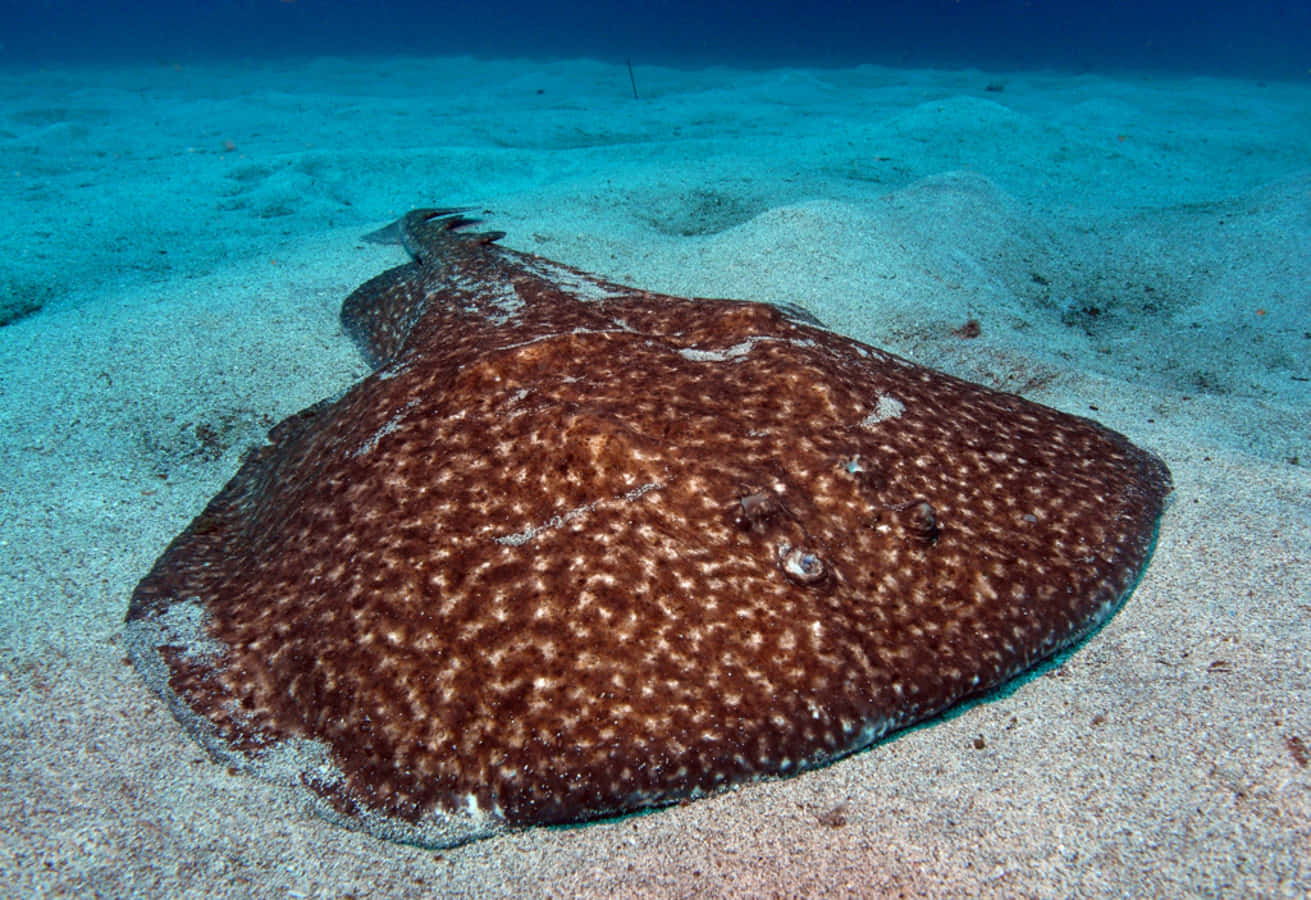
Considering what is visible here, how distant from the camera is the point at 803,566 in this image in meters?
2.60

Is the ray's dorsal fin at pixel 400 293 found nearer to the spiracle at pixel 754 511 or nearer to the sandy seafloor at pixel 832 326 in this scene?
the sandy seafloor at pixel 832 326

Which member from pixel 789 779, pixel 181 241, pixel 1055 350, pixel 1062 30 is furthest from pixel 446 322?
pixel 1062 30

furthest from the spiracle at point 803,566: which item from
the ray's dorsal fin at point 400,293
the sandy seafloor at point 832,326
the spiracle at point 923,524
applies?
the ray's dorsal fin at point 400,293

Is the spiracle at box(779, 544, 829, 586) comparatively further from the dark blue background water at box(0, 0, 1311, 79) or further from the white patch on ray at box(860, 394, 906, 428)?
the dark blue background water at box(0, 0, 1311, 79)

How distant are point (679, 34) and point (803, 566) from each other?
6769 cm

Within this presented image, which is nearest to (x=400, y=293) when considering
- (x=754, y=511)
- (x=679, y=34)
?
(x=754, y=511)

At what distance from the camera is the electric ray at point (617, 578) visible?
7.73 ft

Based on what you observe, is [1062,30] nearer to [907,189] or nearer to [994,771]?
[907,189]

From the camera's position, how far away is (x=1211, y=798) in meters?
2.33

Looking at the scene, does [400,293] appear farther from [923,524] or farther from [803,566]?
[923,524]

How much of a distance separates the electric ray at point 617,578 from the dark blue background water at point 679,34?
41.8m

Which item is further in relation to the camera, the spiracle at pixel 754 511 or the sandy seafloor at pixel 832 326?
the spiracle at pixel 754 511

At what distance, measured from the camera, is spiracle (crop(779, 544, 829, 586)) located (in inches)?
102

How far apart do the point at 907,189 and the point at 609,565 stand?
881 centimetres
